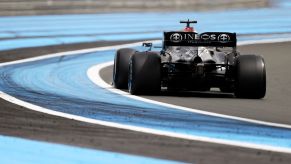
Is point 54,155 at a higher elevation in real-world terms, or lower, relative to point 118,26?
higher

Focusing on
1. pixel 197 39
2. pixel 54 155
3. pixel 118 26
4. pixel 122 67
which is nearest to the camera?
pixel 54 155

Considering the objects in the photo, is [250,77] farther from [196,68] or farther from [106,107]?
[106,107]

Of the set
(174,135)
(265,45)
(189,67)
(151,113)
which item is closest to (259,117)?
(151,113)

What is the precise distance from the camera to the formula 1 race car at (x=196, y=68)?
1238 cm

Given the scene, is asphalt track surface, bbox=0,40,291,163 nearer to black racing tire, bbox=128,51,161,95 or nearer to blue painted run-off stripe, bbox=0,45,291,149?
blue painted run-off stripe, bbox=0,45,291,149

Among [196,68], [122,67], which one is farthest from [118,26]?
[196,68]

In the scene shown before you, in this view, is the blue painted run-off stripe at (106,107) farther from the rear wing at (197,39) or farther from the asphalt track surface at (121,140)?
the rear wing at (197,39)

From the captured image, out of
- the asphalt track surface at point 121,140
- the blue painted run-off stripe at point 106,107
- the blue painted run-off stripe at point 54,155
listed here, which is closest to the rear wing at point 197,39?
the blue painted run-off stripe at point 106,107

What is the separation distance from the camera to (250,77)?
12359 millimetres

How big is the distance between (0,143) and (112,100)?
13.1ft

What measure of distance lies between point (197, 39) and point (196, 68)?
575 mm

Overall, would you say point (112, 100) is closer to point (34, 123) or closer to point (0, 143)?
point (34, 123)

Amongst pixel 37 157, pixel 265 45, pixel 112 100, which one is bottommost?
pixel 265 45

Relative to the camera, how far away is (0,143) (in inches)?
309
